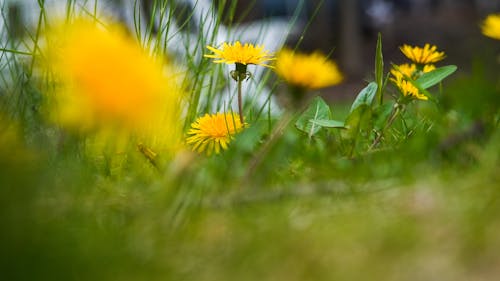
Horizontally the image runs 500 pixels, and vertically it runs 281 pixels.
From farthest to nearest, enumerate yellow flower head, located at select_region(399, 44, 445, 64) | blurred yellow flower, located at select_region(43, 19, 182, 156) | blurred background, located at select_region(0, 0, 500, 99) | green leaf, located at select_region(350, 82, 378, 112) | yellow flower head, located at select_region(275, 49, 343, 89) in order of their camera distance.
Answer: blurred background, located at select_region(0, 0, 500, 99) < yellow flower head, located at select_region(399, 44, 445, 64) < green leaf, located at select_region(350, 82, 378, 112) < yellow flower head, located at select_region(275, 49, 343, 89) < blurred yellow flower, located at select_region(43, 19, 182, 156)

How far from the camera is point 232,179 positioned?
2.88 feet

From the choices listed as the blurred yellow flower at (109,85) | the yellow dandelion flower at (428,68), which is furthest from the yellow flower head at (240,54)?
the blurred yellow flower at (109,85)

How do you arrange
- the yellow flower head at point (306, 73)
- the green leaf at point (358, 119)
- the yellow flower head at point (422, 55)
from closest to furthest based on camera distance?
1. the yellow flower head at point (306, 73)
2. the green leaf at point (358, 119)
3. the yellow flower head at point (422, 55)

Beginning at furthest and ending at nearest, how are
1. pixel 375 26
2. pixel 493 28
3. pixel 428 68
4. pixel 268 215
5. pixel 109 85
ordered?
pixel 375 26, pixel 428 68, pixel 493 28, pixel 268 215, pixel 109 85

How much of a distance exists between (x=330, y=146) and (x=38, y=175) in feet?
2.07

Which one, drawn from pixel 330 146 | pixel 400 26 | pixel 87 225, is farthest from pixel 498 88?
pixel 400 26

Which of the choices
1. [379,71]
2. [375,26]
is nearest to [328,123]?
[379,71]

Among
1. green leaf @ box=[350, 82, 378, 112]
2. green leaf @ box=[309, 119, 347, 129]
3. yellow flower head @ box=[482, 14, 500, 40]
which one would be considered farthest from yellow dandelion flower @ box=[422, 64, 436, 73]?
green leaf @ box=[309, 119, 347, 129]

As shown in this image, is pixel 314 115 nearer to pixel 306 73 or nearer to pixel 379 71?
pixel 379 71

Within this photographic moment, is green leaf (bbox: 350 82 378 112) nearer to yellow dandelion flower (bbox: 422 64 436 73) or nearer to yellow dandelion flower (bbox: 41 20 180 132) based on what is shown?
yellow dandelion flower (bbox: 422 64 436 73)

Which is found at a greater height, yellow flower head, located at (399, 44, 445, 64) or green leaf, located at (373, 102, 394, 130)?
yellow flower head, located at (399, 44, 445, 64)

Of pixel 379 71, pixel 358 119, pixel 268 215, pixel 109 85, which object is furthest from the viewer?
pixel 379 71

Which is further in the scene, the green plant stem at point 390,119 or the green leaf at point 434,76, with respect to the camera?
the green leaf at point 434,76

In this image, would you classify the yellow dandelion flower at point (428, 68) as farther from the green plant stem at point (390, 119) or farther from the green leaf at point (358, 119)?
the green leaf at point (358, 119)
